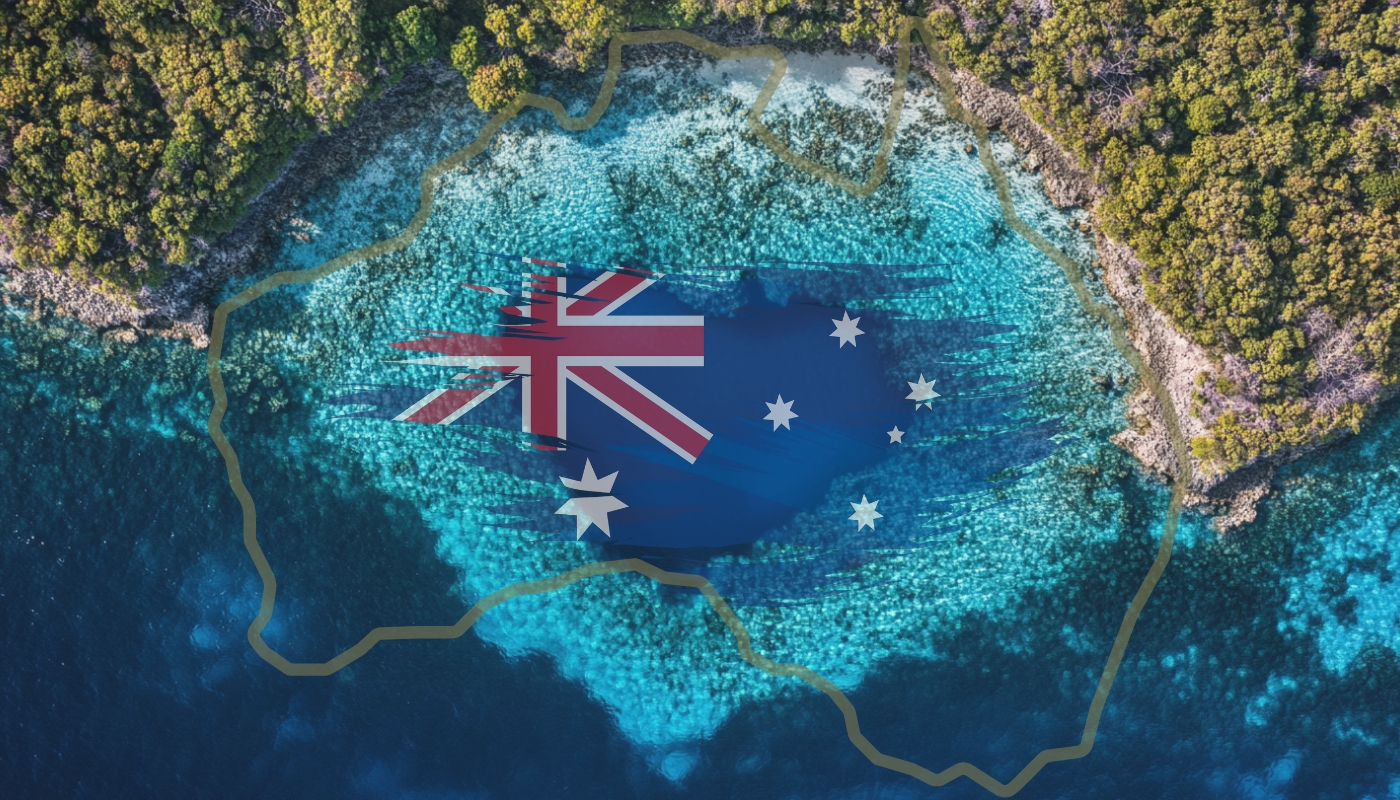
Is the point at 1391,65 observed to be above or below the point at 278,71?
above

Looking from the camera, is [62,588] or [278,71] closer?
[278,71]

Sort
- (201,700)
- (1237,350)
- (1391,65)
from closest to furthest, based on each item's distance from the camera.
A: (1391,65) < (1237,350) < (201,700)

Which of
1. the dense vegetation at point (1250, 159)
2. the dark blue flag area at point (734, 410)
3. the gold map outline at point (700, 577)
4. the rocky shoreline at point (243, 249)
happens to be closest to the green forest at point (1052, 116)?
the dense vegetation at point (1250, 159)

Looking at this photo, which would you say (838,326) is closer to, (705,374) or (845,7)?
(705,374)

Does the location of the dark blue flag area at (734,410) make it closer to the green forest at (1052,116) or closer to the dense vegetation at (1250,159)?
the dense vegetation at (1250,159)

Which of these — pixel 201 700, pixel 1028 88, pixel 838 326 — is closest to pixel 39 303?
pixel 201 700

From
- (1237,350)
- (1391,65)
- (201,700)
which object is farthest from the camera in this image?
(201,700)
